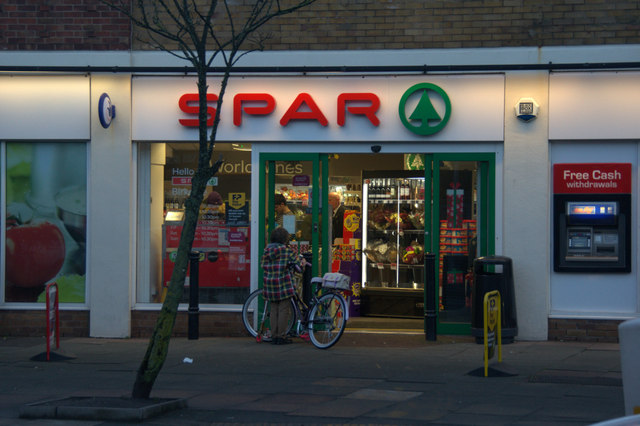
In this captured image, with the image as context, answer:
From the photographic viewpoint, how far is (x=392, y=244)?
15.1 meters


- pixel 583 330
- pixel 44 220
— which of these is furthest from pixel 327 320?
pixel 44 220

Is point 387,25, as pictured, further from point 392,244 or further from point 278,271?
point 278,271

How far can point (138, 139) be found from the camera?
13492 millimetres

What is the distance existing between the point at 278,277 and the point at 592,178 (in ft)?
15.6

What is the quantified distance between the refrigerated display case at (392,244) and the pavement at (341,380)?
1.53m

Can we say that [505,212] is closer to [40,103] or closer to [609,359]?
[609,359]

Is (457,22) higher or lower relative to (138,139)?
higher

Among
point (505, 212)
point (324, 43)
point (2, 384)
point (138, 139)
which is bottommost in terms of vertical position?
point (2, 384)

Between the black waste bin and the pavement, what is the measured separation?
0.28 meters

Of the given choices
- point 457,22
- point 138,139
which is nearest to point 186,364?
point 138,139

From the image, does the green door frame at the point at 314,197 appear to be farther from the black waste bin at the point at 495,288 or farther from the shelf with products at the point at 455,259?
the black waste bin at the point at 495,288

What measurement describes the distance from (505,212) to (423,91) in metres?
2.14

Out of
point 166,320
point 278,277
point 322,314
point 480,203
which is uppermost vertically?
point 480,203

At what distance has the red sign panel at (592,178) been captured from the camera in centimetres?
1273
